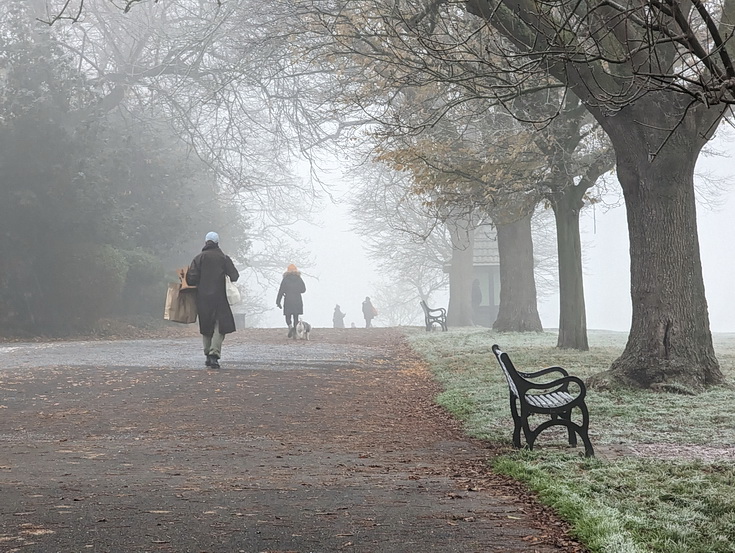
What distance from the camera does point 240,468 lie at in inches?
281

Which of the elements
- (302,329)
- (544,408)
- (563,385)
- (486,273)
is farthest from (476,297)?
(544,408)

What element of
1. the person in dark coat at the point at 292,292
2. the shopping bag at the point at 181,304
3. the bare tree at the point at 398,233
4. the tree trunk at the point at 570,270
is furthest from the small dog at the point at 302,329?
the bare tree at the point at 398,233

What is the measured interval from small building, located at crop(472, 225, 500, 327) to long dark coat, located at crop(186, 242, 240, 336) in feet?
93.7

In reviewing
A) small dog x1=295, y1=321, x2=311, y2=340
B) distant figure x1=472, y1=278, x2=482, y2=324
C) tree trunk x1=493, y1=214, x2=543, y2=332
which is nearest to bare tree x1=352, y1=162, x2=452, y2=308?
distant figure x1=472, y1=278, x2=482, y2=324

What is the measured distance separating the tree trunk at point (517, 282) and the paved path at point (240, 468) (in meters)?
12.0

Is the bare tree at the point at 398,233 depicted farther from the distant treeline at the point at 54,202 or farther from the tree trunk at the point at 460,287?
the distant treeline at the point at 54,202

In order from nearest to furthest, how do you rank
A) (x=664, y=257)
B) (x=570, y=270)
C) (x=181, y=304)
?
(x=664, y=257) → (x=181, y=304) → (x=570, y=270)

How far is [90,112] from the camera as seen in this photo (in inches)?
1046

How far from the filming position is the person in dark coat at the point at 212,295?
50.6 ft

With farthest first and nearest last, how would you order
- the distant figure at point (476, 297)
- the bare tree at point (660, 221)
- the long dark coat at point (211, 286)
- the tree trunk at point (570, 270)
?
the distant figure at point (476, 297)
the tree trunk at point (570, 270)
the long dark coat at point (211, 286)
the bare tree at point (660, 221)

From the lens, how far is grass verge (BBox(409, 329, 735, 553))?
198 inches

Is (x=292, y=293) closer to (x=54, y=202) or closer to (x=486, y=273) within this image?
(x=54, y=202)

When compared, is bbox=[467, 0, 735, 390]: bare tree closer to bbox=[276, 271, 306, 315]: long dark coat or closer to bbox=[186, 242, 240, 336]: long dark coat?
bbox=[186, 242, 240, 336]: long dark coat

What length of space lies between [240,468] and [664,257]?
7540 mm
